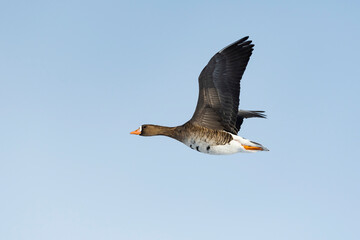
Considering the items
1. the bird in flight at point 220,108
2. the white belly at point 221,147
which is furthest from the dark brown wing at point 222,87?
the white belly at point 221,147

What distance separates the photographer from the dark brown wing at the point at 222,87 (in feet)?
50.3

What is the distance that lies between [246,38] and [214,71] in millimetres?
1424

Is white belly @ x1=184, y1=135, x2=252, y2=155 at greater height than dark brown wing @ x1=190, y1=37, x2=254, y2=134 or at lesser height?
lesser

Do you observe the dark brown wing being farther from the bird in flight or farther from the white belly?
the white belly

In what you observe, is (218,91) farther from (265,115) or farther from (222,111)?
(265,115)

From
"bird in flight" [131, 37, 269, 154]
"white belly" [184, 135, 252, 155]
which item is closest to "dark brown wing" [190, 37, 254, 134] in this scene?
"bird in flight" [131, 37, 269, 154]

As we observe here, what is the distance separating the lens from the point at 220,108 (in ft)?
52.5

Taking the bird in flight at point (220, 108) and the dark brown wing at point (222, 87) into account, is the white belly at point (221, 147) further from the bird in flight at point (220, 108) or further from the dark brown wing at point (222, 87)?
the dark brown wing at point (222, 87)

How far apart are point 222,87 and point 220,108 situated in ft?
2.44

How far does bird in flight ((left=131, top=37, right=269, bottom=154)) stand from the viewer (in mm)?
15344

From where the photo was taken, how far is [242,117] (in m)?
18.5

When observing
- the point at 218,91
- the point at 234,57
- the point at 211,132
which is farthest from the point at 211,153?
the point at 234,57

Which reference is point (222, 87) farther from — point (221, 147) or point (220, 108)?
point (221, 147)

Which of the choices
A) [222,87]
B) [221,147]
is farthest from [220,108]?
[221,147]
